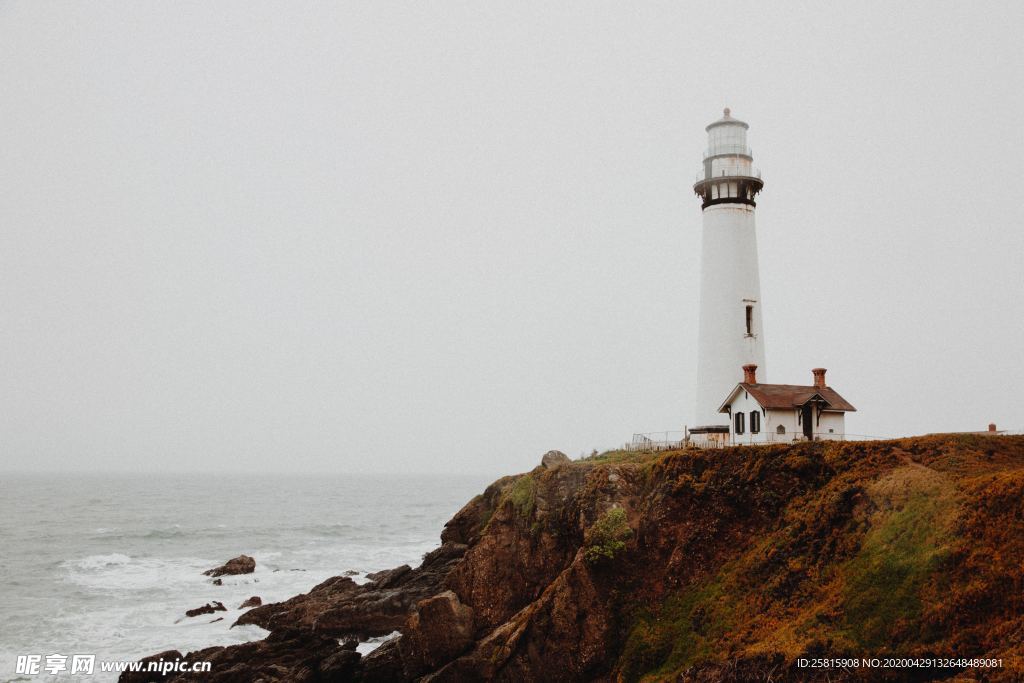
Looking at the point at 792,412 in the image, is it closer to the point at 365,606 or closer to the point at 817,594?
the point at 817,594

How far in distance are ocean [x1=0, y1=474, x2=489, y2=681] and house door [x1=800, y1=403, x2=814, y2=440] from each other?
22.8 meters

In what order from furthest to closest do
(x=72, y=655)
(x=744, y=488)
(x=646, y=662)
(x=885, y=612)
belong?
(x=72, y=655), (x=744, y=488), (x=646, y=662), (x=885, y=612)

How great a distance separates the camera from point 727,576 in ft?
59.2

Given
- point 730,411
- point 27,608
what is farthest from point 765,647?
point 27,608

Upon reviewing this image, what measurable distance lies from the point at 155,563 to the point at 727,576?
43796 millimetres

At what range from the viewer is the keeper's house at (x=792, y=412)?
26516mm

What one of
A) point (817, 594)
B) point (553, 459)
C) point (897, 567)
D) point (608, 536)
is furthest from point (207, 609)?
point (897, 567)

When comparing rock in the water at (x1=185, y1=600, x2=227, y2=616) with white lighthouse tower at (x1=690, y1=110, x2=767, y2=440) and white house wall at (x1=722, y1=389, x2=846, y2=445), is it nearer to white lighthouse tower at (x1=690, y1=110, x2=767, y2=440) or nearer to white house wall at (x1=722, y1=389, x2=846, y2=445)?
white lighthouse tower at (x1=690, y1=110, x2=767, y2=440)

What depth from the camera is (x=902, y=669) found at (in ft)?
42.6

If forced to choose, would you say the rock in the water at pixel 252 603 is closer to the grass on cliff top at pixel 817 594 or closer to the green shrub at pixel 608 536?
the green shrub at pixel 608 536

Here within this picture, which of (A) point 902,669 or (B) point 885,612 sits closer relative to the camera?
(A) point 902,669

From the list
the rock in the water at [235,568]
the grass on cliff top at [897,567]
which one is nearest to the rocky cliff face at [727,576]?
the grass on cliff top at [897,567]

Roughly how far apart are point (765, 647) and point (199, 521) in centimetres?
7559

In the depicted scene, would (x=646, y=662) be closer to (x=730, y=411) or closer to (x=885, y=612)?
(x=885, y=612)
